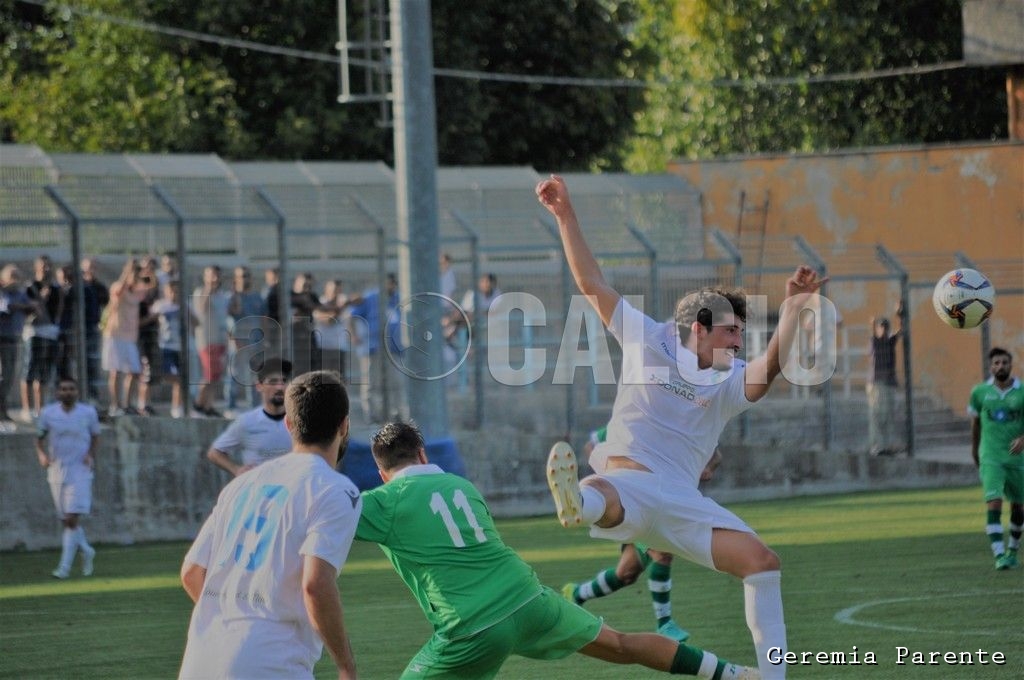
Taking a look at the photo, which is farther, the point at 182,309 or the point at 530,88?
the point at 530,88

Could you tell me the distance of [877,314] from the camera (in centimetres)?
2728

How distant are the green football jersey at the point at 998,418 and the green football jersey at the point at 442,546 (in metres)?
9.41

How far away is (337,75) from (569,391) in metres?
16.9

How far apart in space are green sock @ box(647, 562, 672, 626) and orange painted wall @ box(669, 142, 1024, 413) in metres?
16.0

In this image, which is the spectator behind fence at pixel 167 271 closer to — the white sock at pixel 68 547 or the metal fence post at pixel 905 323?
the white sock at pixel 68 547

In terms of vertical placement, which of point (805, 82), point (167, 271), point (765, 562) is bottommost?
point (765, 562)

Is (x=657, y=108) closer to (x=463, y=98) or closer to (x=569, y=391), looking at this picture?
(x=463, y=98)

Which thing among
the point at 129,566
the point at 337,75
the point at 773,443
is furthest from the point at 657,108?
the point at 129,566

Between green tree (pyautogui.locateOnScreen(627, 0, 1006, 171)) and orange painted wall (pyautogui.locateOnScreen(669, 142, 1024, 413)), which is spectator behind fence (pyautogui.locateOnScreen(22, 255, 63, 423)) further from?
green tree (pyautogui.locateOnScreen(627, 0, 1006, 171))

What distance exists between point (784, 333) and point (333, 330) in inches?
506

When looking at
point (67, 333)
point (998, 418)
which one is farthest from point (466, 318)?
point (998, 418)

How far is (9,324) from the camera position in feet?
62.0

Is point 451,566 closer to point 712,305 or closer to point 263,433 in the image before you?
point 712,305

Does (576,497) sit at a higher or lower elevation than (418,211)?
lower
